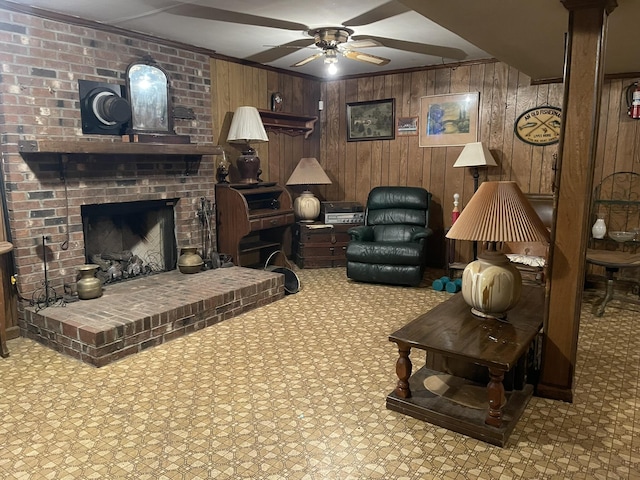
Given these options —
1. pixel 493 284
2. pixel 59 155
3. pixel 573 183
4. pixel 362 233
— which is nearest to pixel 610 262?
pixel 573 183

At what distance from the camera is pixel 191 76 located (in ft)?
14.8

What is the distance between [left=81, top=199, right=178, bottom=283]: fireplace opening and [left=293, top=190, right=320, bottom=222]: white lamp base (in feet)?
5.05

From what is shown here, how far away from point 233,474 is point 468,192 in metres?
4.24

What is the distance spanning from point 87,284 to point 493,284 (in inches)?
113

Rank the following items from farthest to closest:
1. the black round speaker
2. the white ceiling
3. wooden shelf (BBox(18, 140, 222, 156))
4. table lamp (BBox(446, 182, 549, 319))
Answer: the black round speaker → wooden shelf (BBox(18, 140, 222, 156)) → the white ceiling → table lamp (BBox(446, 182, 549, 319))

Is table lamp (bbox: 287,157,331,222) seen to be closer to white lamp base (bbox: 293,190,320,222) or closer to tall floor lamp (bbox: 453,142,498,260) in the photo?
white lamp base (bbox: 293,190,320,222)

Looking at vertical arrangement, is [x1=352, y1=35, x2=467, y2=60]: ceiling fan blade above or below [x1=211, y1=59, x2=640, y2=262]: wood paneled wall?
above

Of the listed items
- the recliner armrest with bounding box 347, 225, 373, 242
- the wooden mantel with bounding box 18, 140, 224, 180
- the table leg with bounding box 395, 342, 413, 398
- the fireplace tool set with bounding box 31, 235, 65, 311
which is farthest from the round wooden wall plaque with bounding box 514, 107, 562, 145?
the fireplace tool set with bounding box 31, 235, 65, 311

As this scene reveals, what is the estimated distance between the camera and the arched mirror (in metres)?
3.99

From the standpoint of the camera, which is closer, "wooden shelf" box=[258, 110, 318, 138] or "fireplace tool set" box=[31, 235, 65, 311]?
"fireplace tool set" box=[31, 235, 65, 311]

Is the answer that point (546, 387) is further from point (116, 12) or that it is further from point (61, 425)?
point (116, 12)

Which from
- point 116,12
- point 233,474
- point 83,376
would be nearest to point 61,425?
point 83,376

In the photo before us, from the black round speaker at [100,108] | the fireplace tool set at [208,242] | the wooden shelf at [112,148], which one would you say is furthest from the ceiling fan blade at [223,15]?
the fireplace tool set at [208,242]

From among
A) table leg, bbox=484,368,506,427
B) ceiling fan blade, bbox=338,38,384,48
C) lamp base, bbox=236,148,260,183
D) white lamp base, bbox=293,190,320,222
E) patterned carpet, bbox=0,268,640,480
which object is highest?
ceiling fan blade, bbox=338,38,384,48
